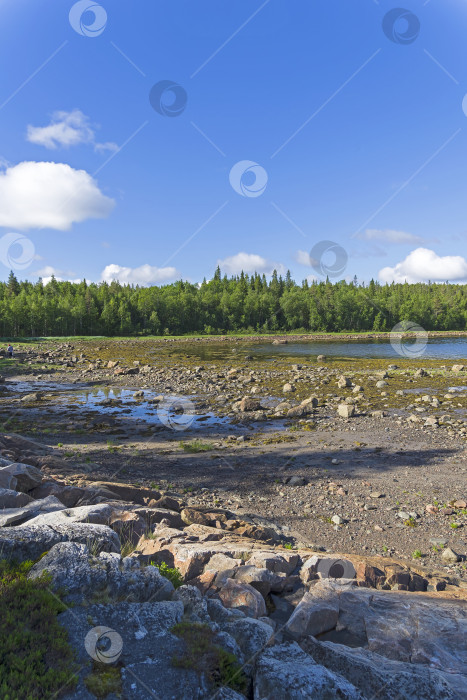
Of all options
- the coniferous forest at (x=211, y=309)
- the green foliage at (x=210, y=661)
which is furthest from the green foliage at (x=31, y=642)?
the coniferous forest at (x=211, y=309)

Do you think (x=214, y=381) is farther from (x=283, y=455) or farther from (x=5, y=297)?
(x=5, y=297)

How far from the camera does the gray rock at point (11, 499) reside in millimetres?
8086

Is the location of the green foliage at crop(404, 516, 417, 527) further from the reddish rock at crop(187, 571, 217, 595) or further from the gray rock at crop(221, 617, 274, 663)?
the gray rock at crop(221, 617, 274, 663)

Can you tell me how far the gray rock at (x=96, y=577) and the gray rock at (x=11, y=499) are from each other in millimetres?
3538

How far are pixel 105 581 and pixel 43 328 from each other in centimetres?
12932

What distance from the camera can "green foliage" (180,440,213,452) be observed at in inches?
756

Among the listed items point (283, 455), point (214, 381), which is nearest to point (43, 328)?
point (214, 381)

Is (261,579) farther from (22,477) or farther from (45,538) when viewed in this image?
(22,477)

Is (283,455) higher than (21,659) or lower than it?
lower

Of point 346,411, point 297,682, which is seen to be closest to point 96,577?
point 297,682

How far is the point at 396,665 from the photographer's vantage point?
176 inches

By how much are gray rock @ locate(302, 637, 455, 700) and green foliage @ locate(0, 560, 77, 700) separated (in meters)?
2.90

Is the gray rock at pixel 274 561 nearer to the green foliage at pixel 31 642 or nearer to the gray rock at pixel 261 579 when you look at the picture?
the gray rock at pixel 261 579

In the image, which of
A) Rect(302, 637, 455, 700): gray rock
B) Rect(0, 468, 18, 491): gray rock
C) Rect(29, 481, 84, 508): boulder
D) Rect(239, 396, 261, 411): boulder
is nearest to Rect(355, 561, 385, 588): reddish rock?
Rect(302, 637, 455, 700): gray rock
